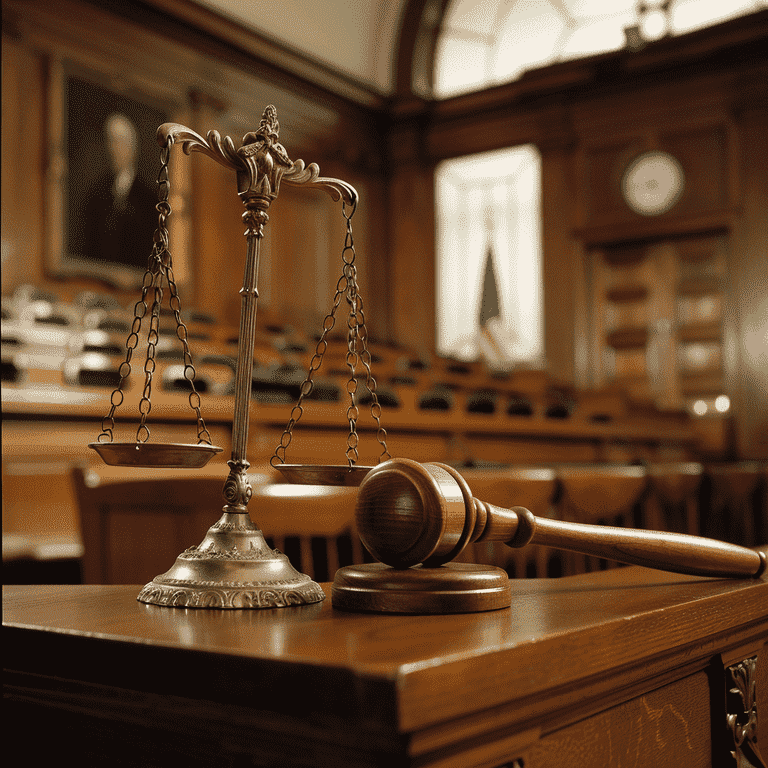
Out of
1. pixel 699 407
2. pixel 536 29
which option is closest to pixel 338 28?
pixel 536 29

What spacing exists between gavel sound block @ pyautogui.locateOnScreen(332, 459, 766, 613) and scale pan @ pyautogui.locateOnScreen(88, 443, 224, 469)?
0.14m

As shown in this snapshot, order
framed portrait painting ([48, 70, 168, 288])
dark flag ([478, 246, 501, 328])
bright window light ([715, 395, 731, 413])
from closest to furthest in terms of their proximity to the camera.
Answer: framed portrait painting ([48, 70, 168, 288]), bright window light ([715, 395, 731, 413]), dark flag ([478, 246, 501, 328])

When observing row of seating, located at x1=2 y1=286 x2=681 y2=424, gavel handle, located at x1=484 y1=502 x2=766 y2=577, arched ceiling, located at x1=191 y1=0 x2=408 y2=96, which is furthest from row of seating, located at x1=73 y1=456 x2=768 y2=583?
arched ceiling, located at x1=191 y1=0 x2=408 y2=96

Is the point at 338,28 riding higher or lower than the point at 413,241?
higher

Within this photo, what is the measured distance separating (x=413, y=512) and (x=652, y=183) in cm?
739

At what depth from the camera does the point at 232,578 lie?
680 millimetres

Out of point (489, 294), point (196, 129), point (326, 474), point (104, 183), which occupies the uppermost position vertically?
point (196, 129)

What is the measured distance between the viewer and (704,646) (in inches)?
28.9

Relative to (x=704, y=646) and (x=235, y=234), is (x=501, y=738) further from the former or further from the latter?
(x=235, y=234)

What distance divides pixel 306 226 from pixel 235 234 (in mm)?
875

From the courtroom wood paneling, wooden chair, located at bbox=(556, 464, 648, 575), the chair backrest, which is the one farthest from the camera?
the courtroom wood paneling

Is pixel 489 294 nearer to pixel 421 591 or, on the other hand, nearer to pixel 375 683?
pixel 421 591

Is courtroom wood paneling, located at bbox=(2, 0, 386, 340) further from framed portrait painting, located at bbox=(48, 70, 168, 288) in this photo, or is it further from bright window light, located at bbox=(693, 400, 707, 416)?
bright window light, located at bbox=(693, 400, 707, 416)

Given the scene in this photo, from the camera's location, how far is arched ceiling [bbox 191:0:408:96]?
24.8ft
